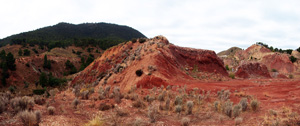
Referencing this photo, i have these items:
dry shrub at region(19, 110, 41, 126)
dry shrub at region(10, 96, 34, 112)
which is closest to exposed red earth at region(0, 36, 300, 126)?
dry shrub at region(19, 110, 41, 126)

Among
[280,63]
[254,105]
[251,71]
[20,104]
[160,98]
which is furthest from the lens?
[280,63]

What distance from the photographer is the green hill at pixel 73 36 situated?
90.9 metres

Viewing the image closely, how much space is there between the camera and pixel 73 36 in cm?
12812

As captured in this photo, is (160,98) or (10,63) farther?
(10,63)

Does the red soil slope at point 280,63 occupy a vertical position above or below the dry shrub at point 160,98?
above

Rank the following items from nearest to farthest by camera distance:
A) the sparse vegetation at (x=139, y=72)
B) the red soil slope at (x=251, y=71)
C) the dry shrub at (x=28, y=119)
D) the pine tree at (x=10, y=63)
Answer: the dry shrub at (x=28, y=119), the sparse vegetation at (x=139, y=72), the red soil slope at (x=251, y=71), the pine tree at (x=10, y=63)

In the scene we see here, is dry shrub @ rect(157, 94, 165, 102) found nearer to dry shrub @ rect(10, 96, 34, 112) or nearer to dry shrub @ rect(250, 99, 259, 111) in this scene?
dry shrub @ rect(250, 99, 259, 111)

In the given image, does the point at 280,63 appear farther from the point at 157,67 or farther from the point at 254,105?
the point at 254,105

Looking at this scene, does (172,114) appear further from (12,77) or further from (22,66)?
(22,66)

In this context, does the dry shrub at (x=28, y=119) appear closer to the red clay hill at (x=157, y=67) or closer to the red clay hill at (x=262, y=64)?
the red clay hill at (x=157, y=67)

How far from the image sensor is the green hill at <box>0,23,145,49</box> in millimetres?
90881

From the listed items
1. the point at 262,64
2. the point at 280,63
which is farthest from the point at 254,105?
the point at 280,63

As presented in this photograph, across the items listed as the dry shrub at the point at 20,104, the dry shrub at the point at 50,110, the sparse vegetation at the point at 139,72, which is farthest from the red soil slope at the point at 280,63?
the dry shrub at the point at 20,104

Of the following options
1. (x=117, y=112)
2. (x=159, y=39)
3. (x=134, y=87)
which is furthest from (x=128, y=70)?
(x=117, y=112)
